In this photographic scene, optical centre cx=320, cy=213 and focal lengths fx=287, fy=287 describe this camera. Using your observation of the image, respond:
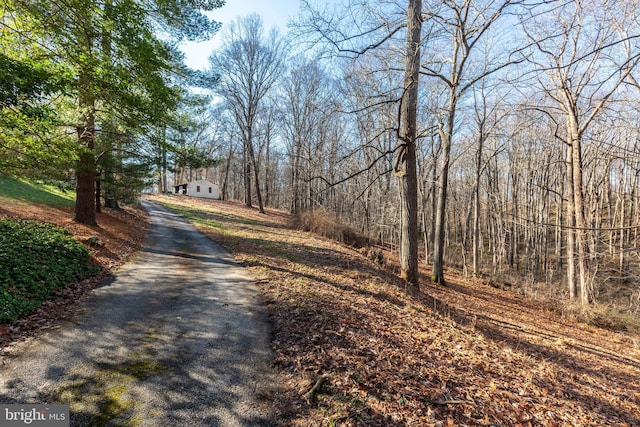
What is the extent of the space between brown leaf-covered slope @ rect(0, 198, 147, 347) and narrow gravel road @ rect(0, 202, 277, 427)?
320 millimetres

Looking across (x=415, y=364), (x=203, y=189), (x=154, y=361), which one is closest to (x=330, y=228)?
(x=415, y=364)

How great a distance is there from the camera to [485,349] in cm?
487

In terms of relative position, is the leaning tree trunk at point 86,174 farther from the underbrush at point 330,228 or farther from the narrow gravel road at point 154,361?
the underbrush at point 330,228

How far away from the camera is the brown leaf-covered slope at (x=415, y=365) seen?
308 cm

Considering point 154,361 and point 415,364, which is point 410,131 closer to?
point 415,364

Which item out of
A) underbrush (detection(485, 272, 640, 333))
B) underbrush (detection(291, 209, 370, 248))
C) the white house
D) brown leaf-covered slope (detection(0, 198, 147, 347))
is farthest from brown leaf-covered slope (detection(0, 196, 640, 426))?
the white house

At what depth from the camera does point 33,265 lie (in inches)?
238

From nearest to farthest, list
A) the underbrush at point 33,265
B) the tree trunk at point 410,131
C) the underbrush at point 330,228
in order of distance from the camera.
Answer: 1. the underbrush at point 33,265
2. the tree trunk at point 410,131
3. the underbrush at point 330,228

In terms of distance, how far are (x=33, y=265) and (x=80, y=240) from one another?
3.10m

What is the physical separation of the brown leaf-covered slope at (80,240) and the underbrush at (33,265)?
195 mm

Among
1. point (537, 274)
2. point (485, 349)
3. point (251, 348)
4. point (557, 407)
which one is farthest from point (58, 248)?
point (537, 274)

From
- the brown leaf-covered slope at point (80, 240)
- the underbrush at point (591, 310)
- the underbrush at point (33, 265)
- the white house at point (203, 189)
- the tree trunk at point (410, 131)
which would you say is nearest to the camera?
the brown leaf-covered slope at point (80, 240)

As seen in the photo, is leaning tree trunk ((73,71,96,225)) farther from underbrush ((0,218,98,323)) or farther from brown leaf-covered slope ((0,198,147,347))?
underbrush ((0,218,98,323))

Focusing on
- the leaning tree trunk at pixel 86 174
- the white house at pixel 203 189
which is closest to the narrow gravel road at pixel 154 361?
the leaning tree trunk at pixel 86 174
